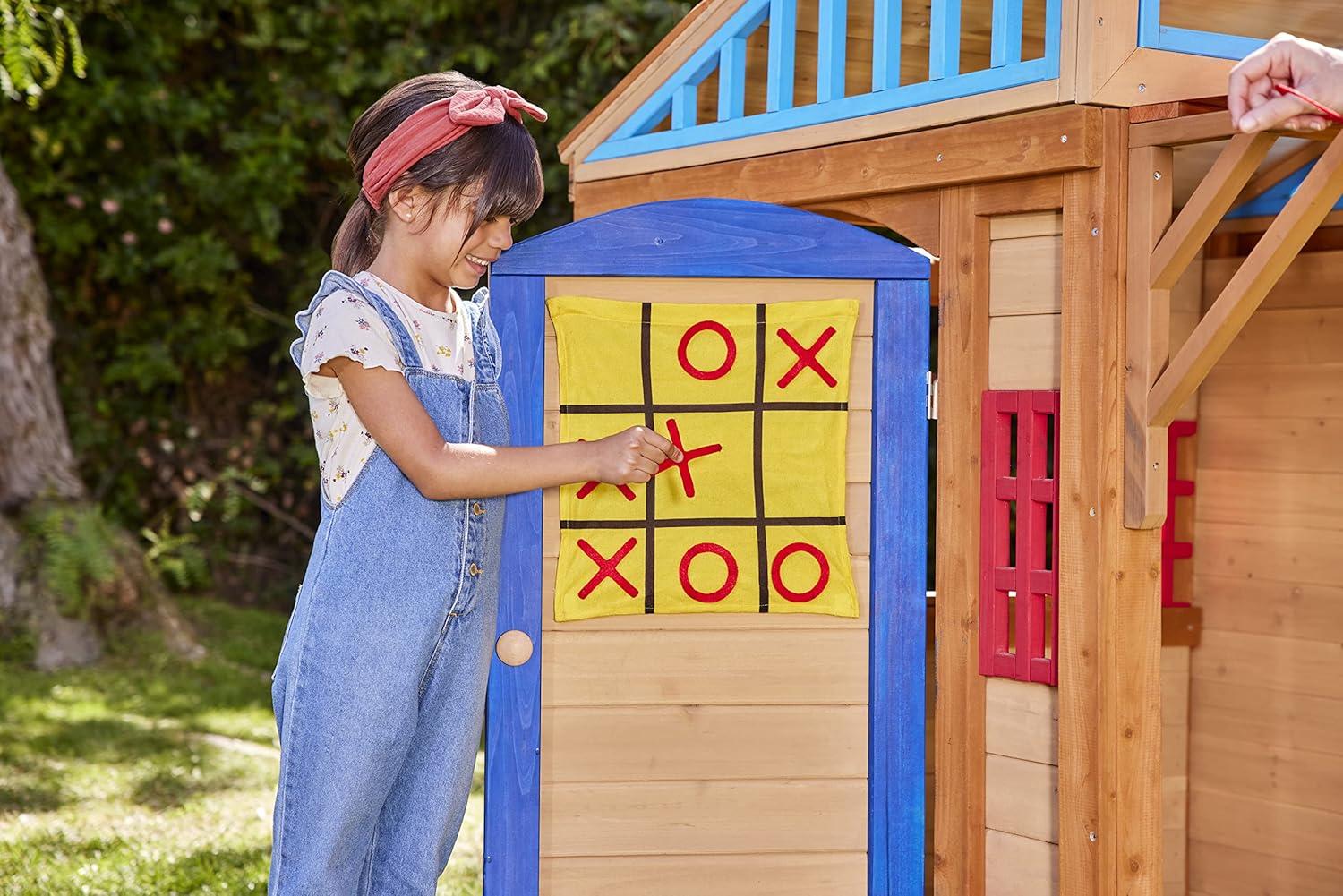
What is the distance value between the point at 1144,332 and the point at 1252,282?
21 centimetres

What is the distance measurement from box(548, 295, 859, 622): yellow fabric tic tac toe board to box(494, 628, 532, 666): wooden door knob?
80 millimetres

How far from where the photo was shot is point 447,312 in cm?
249

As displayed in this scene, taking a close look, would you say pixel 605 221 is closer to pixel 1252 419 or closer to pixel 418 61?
pixel 1252 419

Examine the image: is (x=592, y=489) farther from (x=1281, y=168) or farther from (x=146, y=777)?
(x=146, y=777)

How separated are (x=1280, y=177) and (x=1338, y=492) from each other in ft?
3.03

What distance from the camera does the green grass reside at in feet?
13.4

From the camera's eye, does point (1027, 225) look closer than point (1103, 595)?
No

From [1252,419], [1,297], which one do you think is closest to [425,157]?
[1252,419]

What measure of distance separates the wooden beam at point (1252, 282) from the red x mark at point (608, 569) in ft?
3.18

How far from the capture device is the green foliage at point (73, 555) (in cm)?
633

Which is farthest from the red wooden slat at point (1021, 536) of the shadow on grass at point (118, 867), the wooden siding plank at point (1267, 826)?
the shadow on grass at point (118, 867)

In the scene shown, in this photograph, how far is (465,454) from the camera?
7.53 ft

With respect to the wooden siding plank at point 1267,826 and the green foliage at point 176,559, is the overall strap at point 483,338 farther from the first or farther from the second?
the green foliage at point 176,559

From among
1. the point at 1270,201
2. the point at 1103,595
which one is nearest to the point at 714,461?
the point at 1103,595
